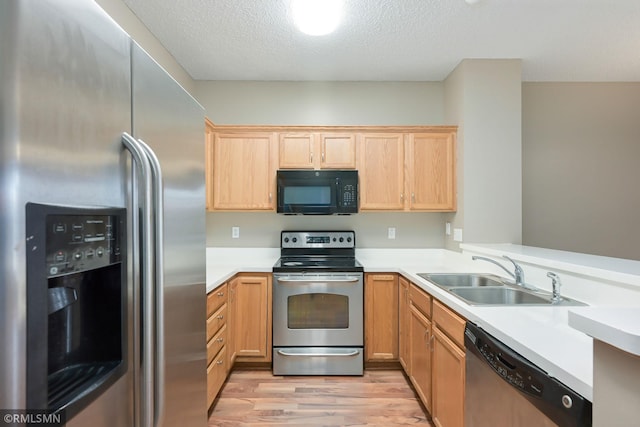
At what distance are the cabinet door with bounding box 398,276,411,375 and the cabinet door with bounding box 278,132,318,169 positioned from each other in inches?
53.2

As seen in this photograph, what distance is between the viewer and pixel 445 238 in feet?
10.5

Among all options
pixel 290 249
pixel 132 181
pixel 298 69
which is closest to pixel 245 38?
pixel 298 69

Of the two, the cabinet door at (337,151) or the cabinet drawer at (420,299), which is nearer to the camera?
the cabinet drawer at (420,299)

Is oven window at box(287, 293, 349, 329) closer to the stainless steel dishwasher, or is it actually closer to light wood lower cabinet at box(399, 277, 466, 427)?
light wood lower cabinet at box(399, 277, 466, 427)

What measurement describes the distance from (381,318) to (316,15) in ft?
7.81

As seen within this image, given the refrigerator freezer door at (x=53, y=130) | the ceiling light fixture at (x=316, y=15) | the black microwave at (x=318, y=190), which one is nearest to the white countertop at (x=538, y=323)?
the black microwave at (x=318, y=190)

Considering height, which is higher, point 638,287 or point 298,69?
point 298,69

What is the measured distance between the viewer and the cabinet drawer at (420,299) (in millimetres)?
2024

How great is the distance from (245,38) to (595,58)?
9.85 ft

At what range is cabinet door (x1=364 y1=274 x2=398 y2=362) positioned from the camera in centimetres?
270

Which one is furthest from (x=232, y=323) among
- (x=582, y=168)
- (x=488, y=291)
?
(x=582, y=168)

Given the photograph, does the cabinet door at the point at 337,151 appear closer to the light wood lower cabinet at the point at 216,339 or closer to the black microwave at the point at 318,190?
the black microwave at the point at 318,190

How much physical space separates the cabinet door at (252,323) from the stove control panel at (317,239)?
22.3 inches

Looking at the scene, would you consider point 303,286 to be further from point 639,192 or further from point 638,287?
point 639,192
